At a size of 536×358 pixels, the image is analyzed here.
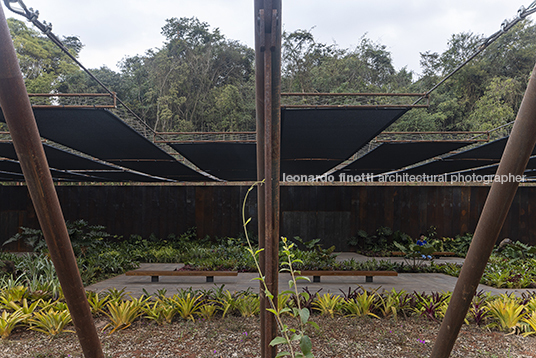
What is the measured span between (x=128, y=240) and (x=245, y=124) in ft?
39.5

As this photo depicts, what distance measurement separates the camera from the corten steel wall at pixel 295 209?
10.6m

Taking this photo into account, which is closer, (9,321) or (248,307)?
(9,321)

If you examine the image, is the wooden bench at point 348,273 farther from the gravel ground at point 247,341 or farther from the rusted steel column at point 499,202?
the rusted steel column at point 499,202

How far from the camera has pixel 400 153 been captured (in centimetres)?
602

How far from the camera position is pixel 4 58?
1352mm

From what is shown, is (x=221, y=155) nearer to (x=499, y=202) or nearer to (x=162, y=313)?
(x=162, y=313)

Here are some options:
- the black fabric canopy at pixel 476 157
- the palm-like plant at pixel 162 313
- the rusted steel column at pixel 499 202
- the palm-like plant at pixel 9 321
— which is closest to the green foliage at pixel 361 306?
the palm-like plant at pixel 162 313

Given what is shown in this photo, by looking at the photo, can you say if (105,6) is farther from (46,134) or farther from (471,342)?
(471,342)

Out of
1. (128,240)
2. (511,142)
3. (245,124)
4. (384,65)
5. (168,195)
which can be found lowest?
(128,240)

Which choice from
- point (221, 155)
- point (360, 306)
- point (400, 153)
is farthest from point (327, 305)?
point (221, 155)

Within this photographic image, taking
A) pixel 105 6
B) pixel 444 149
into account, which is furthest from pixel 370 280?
pixel 105 6

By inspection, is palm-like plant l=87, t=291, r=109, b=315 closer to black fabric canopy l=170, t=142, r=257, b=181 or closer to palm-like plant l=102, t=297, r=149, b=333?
palm-like plant l=102, t=297, r=149, b=333

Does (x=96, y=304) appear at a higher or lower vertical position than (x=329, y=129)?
lower

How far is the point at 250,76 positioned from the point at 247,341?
74.5 feet
